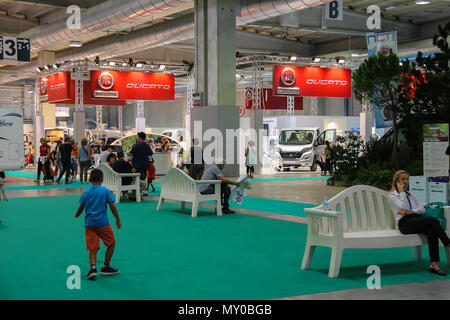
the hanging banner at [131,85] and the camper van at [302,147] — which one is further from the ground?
the hanging banner at [131,85]

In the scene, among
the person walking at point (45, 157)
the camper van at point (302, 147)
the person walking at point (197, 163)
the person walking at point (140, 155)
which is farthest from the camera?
the camper van at point (302, 147)

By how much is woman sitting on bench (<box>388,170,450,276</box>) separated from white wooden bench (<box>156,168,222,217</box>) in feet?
18.2

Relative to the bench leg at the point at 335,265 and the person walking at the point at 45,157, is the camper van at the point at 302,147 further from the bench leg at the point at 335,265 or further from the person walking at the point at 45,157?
the bench leg at the point at 335,265

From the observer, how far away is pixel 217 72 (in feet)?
64.5

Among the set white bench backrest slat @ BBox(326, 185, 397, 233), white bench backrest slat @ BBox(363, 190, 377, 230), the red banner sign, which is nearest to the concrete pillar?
the red banner sign

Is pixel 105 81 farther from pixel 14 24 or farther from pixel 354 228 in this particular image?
pixel 354 228

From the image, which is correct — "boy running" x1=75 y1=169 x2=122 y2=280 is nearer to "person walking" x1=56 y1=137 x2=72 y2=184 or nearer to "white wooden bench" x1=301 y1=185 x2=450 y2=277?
"white wooden bench" x1=301 y1=185 x2=450 y2=277

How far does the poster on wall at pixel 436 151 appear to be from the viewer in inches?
412

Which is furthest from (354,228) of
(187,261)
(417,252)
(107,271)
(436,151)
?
Result: (436,151)

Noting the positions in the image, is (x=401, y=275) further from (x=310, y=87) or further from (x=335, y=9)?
(x=310, y=87)

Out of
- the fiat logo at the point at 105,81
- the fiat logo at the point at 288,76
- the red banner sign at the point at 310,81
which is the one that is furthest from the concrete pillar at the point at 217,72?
the fiat logo at the point at 105,81

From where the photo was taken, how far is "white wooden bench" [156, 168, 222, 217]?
1260 centimetres

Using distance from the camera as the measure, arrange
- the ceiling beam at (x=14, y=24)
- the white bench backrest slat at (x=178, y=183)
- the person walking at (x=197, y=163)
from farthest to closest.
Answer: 1. the ceiling beam at (x=14, y=24)
2. the person walking at (x=197, y=163)
3. the white bench backrest slat at (x=178, y=183)

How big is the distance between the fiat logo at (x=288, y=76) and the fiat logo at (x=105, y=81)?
25.6 ft
